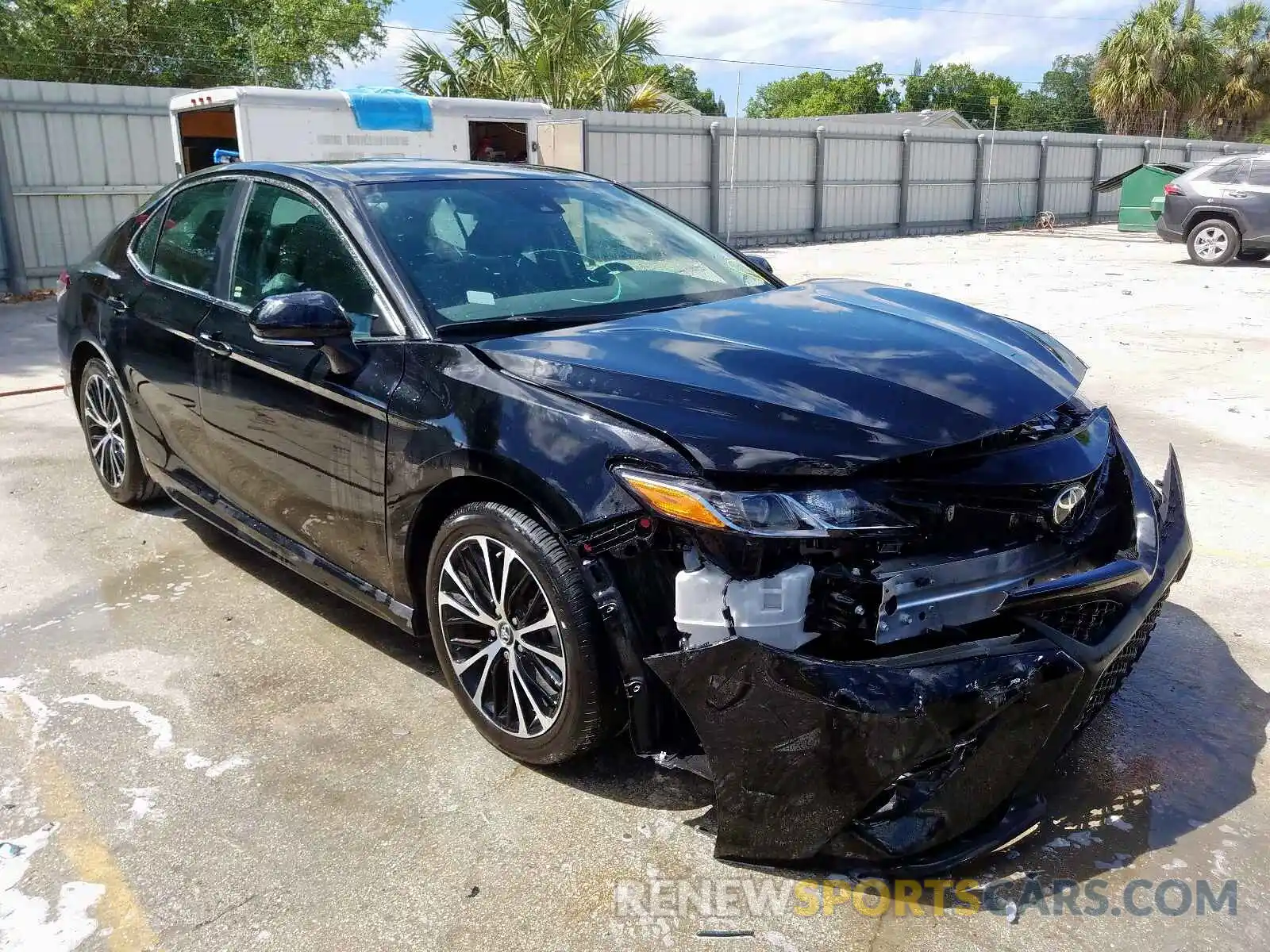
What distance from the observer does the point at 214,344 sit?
3.80 metres

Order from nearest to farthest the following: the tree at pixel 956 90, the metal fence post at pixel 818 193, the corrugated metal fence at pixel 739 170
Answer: the corrugated metal fence at pixel 739 170 < the metal fence post at pixel 818 193 < the tree at pixel 956 90

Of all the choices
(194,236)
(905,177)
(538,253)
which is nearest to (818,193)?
(905,177)

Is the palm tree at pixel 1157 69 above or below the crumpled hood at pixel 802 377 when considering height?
above

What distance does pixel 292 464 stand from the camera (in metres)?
3.49

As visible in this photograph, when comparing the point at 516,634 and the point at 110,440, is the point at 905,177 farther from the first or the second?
the point at 516,634

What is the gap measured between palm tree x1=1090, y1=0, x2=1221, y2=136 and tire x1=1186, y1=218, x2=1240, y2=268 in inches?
939

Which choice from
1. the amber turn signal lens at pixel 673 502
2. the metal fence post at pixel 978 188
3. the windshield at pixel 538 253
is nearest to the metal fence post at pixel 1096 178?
the metal fence post at pixel 978 188

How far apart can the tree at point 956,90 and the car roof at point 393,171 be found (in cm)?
8308

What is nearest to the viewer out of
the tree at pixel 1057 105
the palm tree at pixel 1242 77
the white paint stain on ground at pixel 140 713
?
the white paint stain on ground at pixel 140 713

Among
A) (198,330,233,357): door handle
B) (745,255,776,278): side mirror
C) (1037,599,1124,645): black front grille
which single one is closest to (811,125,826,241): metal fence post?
(745,255,776,278): side mirror

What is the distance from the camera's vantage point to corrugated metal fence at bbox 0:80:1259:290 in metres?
13.0

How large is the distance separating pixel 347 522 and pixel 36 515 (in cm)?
275

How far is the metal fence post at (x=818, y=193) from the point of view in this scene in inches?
879

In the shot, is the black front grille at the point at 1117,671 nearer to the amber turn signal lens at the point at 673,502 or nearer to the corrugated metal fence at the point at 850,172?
the amber turn signal lens at the point at 673,502
